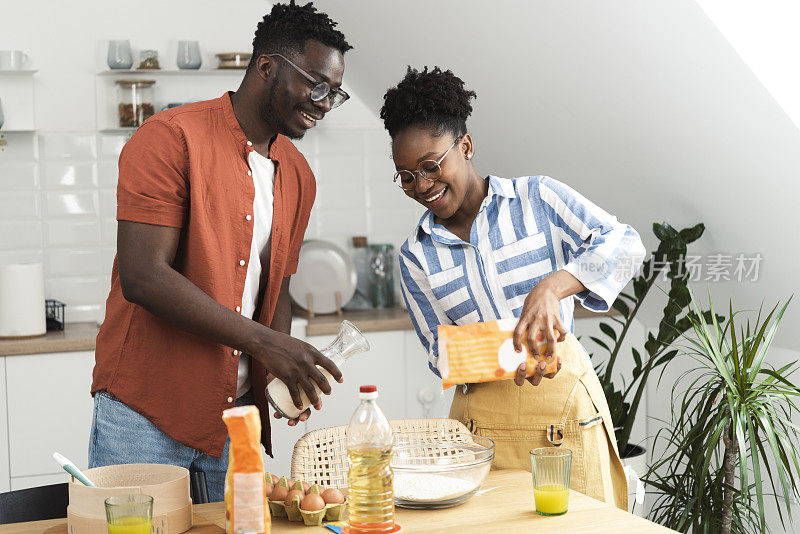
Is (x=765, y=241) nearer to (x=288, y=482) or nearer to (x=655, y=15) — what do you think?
(x=655, y=15)

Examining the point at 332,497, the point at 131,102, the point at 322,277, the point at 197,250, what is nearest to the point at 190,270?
the point at 197,250

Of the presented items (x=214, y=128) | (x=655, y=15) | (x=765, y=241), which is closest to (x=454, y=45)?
(x=655, y=15)

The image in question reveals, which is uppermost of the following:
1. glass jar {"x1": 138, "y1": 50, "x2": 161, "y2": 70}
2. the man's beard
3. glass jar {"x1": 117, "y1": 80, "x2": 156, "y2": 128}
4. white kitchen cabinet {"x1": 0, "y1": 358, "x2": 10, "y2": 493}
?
glass jar {"x1": 138, "y1": 50, "x2": 161, "y2": 70}

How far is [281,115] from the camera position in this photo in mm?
1880

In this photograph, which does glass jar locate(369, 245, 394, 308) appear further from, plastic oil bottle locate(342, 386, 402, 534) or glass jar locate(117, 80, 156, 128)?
plastic oil bottle locate(342, 386, 402, 534)

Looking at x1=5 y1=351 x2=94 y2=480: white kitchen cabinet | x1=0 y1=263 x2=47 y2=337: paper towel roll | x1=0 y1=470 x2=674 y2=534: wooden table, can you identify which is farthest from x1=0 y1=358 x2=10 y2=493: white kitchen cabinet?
x1=0 y1=470 x2=674 y2=534: wooden table

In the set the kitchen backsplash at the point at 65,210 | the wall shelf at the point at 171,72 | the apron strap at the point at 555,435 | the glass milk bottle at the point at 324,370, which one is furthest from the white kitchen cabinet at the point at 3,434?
the apron strap at the point at 555,435

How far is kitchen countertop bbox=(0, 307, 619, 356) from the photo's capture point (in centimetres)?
324

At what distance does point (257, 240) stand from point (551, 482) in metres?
0.82

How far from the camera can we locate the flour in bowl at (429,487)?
62.1 inches

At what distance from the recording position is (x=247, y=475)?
124 centimetres

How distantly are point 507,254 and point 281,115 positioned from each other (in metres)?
0.57

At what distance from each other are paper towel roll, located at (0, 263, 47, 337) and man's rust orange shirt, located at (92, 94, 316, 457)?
5.46 feet

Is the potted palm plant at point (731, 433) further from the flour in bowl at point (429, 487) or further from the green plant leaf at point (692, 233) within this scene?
the flour in bowl at point (429, 487)
